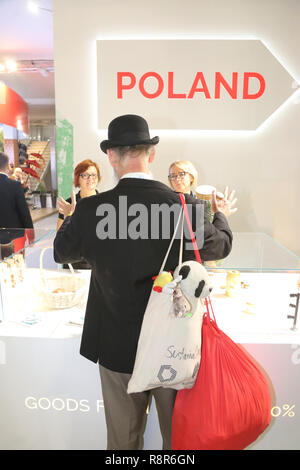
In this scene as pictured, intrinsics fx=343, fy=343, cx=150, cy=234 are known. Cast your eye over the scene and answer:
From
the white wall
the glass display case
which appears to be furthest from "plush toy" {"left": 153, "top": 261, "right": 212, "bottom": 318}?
the white wall

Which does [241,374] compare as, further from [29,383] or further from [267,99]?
[267,99]

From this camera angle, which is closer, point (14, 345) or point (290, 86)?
point (14, 345)

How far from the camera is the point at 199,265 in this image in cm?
116

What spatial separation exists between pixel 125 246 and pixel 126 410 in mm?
667

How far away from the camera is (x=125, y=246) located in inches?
47.5

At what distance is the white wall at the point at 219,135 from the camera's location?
3.92 metres

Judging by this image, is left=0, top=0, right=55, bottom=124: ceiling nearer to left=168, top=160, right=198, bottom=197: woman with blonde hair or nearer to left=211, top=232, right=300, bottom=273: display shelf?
left=168, top=160, right=198, bottom=197: woman with blonde hair

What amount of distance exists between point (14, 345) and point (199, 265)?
1.03m

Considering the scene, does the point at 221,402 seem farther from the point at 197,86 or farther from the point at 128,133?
A: the point at 197,86

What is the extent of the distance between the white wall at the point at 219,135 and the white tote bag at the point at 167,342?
3.31 metres

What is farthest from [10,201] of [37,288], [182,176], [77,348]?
[77,348]

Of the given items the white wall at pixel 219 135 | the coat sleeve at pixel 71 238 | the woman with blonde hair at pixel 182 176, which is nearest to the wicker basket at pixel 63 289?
the coat sleeve at pixel 71 238

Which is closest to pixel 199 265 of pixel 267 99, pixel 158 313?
pixel 158 313

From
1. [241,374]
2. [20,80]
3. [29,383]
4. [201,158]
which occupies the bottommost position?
[29,383]
